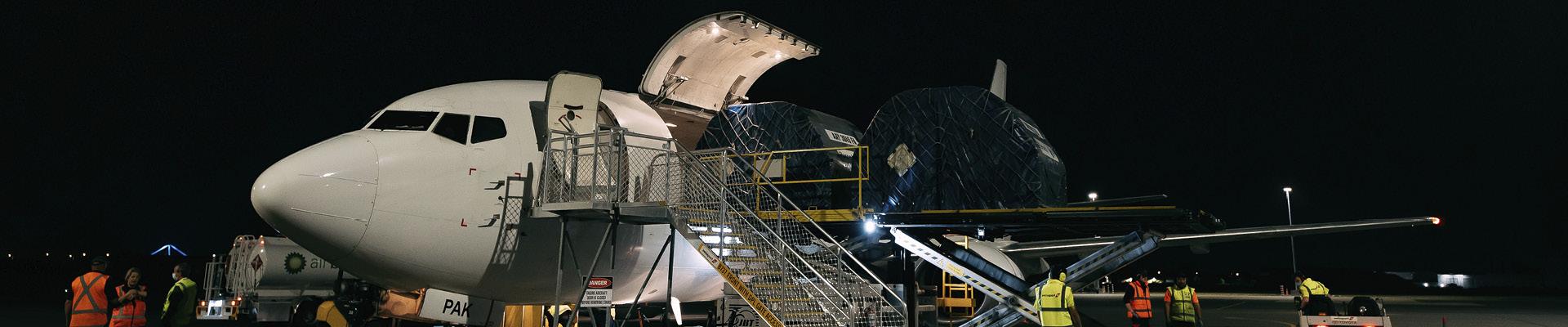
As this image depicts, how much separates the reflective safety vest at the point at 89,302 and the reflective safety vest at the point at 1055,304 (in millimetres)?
10911

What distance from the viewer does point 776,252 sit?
1044 centimetres

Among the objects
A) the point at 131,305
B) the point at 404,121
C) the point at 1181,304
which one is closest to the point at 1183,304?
the point at 1181,304

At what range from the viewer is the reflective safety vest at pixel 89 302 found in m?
10.2

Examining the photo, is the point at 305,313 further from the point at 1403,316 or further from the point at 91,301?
the point at 1403,316

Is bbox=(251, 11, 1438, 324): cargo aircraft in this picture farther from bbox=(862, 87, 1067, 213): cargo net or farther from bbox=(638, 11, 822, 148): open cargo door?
bbox=(862, 87, 1067, 213): cargo net

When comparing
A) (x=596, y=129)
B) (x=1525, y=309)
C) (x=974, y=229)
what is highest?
(x=596, y=129)

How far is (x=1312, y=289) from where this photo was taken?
47.5ft

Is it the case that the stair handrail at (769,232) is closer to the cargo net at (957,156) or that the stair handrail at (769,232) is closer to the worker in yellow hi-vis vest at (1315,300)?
the cargo net at (957,156)

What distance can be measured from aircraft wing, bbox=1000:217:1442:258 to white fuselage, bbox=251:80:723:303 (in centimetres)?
819

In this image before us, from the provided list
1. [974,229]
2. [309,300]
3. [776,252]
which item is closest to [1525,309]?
[974,229]

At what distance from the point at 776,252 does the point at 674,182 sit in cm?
157

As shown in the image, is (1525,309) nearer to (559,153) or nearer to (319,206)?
(559,153)

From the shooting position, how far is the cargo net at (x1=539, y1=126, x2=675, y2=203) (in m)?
9.50

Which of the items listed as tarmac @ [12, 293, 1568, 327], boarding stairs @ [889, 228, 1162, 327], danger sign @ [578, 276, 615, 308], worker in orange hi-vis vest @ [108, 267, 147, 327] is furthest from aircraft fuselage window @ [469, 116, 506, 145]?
tarmac @ [12, 293, 1568, 327]
